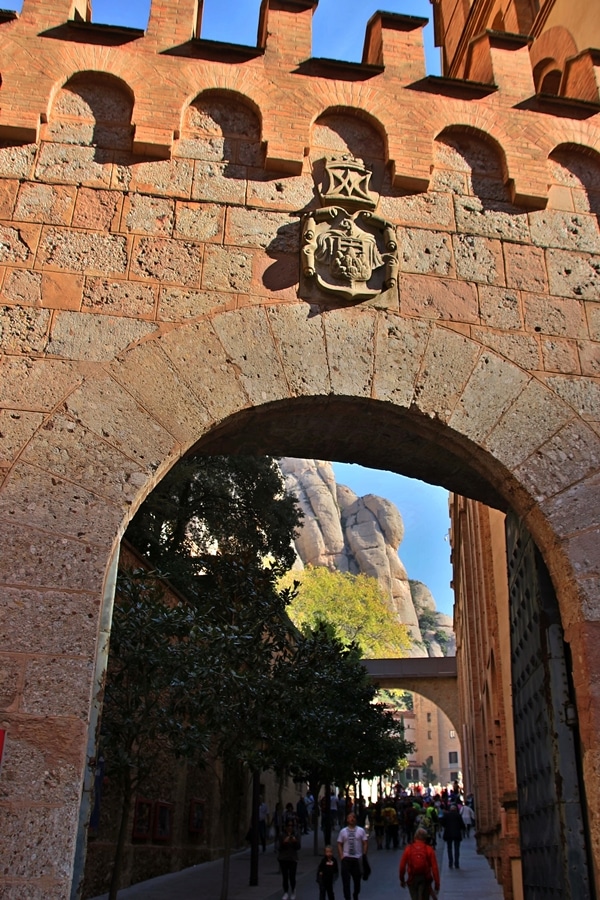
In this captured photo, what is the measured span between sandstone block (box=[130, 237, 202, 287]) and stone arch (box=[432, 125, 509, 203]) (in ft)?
5.38

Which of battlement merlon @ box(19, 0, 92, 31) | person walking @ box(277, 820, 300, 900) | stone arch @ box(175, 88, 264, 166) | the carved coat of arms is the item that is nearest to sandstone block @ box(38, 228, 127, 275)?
stone arch @ box(175, 88, 264, 166)

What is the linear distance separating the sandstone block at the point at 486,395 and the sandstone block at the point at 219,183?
68.5 inches

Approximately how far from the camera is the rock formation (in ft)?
229

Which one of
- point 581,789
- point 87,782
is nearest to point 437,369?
point 581,789

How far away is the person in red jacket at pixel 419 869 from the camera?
26.9 ft

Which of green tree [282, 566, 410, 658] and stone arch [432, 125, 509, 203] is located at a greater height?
green tree [282, 566, 410, 658]

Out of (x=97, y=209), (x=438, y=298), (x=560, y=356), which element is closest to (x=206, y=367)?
(x=97, y=209)

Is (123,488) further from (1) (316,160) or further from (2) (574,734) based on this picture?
(2) (574,734)

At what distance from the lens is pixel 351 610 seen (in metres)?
48.9

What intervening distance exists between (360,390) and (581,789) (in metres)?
2.42

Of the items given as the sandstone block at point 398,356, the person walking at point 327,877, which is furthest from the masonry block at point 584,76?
the person walking at point 327,877

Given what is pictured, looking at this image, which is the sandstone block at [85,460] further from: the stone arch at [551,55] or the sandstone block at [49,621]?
the stone arch at [551,55]

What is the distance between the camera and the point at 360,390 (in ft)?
13.6

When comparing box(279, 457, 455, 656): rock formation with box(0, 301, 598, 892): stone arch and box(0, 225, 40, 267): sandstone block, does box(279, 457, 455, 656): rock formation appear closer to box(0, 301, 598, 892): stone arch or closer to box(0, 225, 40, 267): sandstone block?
box(0, 301, 598, 892): stone arch
